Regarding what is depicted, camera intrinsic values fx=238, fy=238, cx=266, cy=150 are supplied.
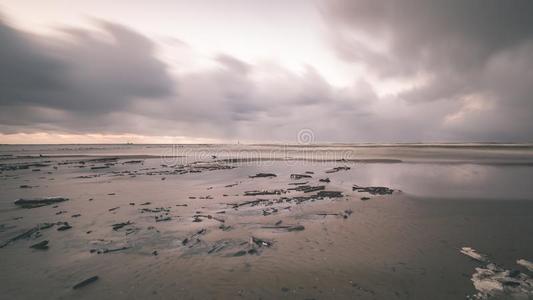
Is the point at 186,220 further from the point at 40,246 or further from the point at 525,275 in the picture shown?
the point at 525,275

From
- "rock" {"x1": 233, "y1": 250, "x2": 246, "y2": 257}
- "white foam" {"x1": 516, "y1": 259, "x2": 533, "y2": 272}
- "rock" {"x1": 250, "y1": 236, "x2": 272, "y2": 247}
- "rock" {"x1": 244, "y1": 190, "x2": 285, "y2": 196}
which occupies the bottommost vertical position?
"rock" {"x1": 233, "y1": 250, "x2": 246, "y2": 257}

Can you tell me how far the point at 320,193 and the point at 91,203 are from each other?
55.1 ft

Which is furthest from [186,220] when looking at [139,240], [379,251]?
[379,251]

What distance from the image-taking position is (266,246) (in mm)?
9438

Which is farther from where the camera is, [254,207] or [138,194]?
[138,194]

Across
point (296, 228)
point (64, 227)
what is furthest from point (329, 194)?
point (64, 227)

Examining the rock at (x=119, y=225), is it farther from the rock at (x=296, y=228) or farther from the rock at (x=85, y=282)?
the rock at (x=296, y=228)

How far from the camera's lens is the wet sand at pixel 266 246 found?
6.72m

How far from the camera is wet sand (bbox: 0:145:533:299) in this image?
672cm

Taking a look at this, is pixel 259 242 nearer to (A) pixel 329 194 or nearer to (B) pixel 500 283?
(B) pixel 500 283

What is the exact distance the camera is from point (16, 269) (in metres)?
7.84

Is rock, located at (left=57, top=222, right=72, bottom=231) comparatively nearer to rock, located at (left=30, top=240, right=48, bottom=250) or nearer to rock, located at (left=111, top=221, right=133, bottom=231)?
rock, located at (left=30, top=240, right=48, bottom=250)

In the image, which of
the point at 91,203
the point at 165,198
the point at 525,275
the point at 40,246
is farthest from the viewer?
the point at 165,198

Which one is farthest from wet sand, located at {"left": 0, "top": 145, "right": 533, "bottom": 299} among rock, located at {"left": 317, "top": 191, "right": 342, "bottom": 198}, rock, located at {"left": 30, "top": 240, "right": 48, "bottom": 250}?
rock, located at {"left": 317, "top": 191, "right": 342, "bottom": 198}
